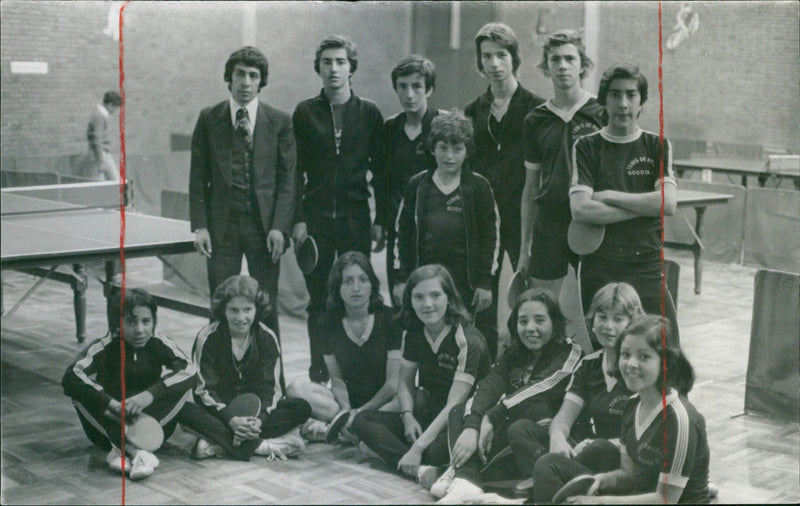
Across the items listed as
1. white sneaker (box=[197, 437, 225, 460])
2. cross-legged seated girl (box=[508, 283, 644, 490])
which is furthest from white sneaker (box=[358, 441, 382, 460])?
cross-legged seated girl (box=[508, 283, 644, 490])

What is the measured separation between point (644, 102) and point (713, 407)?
7.56ft

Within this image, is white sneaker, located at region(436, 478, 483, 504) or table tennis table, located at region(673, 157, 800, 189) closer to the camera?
white sneaker, located at region(436, 478, 483, 504)

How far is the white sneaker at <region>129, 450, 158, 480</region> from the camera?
15.8 feet

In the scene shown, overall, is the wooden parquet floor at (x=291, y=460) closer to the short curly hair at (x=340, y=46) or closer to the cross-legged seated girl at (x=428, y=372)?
the cross-legged seated girl at (x=428, y=372)

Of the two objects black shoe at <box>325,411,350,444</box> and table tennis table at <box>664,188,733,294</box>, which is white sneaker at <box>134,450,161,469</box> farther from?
table tennis table at <box>664,188,733,294</box>

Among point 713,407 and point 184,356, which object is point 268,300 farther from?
point 713,407

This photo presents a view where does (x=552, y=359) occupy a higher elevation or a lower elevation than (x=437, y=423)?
higher

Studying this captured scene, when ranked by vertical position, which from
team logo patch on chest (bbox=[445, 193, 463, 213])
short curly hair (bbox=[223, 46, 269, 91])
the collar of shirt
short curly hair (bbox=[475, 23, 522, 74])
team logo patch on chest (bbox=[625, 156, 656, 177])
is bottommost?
team logo patch on chest (bbox=[445, 193, 463, 213])

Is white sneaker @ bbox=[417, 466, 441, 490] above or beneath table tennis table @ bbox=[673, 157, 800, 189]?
beneath

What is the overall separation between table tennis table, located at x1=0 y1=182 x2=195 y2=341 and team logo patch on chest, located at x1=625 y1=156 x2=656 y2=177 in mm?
2299

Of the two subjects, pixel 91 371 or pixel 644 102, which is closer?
pixel 644 102

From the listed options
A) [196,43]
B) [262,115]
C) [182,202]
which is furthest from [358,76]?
[196,43]

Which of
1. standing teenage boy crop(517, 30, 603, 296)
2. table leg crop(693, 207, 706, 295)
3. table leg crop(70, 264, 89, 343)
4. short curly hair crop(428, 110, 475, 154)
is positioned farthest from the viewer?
table leg crop(693, 207, 706, 295)

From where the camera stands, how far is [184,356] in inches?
197
